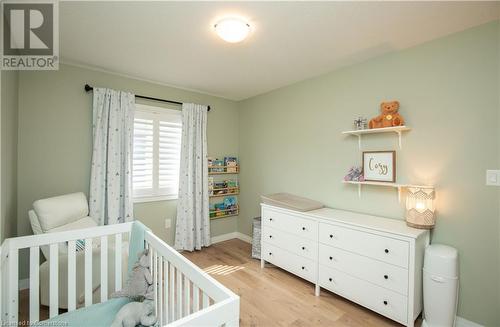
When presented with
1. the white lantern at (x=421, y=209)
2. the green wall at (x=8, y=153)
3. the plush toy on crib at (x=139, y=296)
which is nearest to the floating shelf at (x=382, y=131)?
the white lantern at (x=421, y=209)

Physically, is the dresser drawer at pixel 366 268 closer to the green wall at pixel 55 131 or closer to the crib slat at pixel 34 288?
the crib slat at pixel 34 288

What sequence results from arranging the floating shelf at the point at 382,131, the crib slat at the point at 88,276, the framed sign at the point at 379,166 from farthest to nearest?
the framed sign at the point at 379,166 → the floating shelf at the point at 382,131 → the crib slat at the point at 88,276

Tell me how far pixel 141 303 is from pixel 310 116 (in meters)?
2.52

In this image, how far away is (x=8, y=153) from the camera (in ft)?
6.14

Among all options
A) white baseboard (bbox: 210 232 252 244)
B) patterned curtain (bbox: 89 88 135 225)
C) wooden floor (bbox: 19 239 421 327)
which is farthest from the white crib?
white baseboard (bbox: 210 232 252 244)

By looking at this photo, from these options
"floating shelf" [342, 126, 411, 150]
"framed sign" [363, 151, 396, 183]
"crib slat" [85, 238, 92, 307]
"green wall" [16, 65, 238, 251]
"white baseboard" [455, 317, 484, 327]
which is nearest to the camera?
"crib slat" [85, 238, 92, 307]

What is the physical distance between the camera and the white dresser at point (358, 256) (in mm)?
1772

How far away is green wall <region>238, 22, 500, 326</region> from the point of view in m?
1.73

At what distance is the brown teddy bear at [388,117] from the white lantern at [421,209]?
608 millimetres

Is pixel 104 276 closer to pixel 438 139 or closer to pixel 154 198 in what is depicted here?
pixel 154 198

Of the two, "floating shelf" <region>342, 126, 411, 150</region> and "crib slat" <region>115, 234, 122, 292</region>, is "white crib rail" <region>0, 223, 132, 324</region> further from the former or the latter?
"floating shelf" <region>342, 126, 411, 150</region>

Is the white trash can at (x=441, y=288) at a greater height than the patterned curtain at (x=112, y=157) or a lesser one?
lesser

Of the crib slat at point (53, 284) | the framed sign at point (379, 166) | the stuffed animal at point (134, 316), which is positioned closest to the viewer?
the stuffed animal at point (134, 316)

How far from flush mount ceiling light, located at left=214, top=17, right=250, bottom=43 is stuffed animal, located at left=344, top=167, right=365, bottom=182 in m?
1.69
